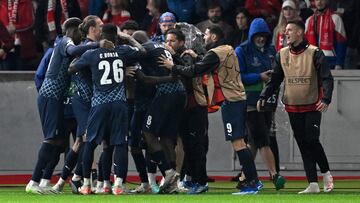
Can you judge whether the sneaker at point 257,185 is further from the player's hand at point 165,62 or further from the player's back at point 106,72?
the player's back at point 106,72

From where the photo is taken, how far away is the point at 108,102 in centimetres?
2009

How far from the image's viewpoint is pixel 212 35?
69.8ft

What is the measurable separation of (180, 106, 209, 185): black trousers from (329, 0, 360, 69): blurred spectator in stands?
511 centimetres

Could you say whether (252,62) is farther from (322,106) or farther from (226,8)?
(226,8)

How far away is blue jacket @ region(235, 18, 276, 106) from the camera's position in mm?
22078

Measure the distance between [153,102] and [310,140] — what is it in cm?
218

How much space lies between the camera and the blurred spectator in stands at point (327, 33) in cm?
2514

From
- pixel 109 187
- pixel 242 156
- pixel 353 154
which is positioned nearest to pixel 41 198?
pixel 109 187

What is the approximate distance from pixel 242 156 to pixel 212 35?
1.90 m

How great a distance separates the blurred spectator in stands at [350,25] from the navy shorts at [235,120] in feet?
18.6

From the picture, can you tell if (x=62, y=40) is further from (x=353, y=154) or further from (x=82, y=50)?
(x=353, y=154)

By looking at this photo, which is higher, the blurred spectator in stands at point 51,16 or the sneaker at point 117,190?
the blurred spectator in stands at point 51,16

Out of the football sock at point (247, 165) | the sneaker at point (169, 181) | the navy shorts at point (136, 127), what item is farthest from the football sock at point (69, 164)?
the football sock at point (247, 165)

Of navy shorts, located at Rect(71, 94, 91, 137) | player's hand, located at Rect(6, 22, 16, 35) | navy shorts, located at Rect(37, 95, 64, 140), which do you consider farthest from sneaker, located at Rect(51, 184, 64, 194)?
player's hand, located at Rect(6, 22, 16, 35)
